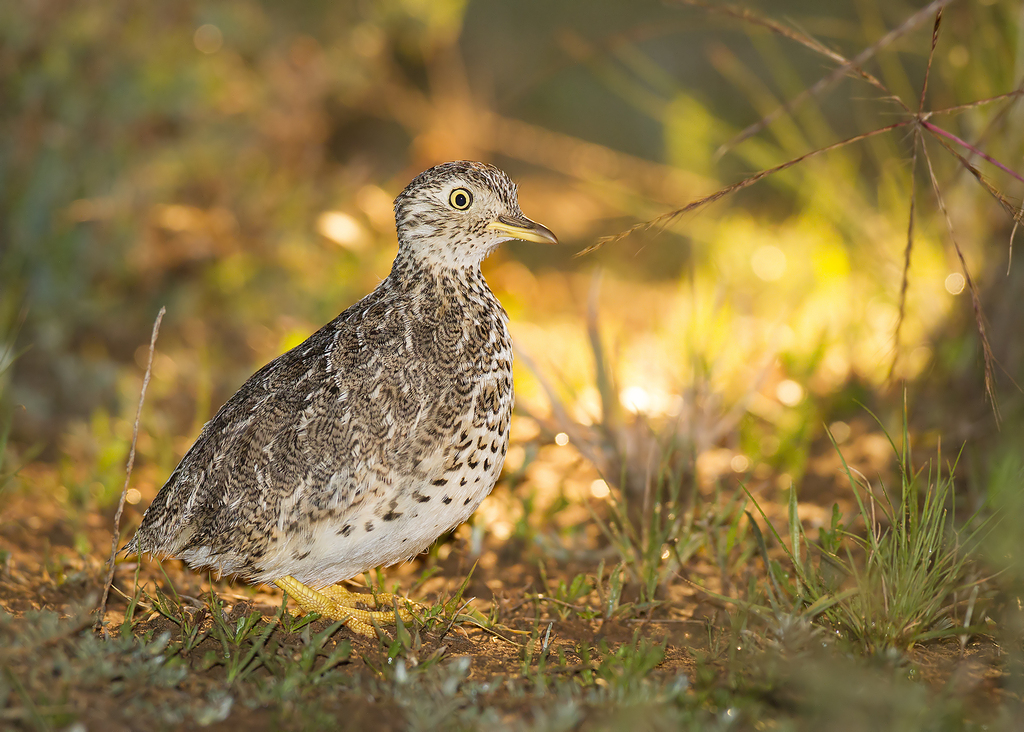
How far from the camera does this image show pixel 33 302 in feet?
18.6

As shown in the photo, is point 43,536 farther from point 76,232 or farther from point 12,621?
point 76,232

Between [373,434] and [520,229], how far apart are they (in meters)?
1.01

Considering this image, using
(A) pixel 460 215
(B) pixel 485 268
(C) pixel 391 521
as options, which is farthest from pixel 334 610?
(B) pixel 485 268

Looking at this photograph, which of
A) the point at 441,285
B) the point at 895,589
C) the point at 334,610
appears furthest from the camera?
the point at 441,285

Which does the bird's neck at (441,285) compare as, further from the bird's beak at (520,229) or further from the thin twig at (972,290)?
the thin twig at (972,290)

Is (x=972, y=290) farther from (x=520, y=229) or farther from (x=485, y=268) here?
(x=485, y=268)

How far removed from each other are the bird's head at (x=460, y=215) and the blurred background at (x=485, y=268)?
0.98 metres

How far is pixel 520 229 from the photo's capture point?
3.30 meters

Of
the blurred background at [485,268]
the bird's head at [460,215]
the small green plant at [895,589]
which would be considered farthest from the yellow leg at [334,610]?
the small green plant at [895,589]

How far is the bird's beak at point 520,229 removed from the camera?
3.30 meters

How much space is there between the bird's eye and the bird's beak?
122 millimetres

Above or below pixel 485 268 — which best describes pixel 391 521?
below

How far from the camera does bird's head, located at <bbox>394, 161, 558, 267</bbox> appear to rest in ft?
10.8

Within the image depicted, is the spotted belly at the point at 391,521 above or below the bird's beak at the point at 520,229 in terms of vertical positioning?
below
